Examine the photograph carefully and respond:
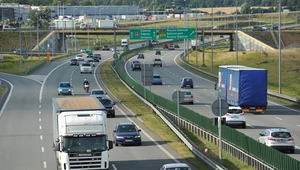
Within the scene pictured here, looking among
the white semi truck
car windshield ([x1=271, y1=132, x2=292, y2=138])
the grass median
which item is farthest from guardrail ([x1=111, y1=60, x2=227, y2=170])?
the white semi truck

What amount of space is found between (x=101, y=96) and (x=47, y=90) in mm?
21726

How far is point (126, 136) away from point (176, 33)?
86.2 meters

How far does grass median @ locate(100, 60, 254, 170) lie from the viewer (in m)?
38.6

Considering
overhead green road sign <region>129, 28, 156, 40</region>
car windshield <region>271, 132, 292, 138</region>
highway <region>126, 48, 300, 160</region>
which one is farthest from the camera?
overhead green road sign <region>129, 28, 156, 40</region>

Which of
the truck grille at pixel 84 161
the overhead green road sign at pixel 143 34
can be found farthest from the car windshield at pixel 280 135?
the overhead green road sign at pixel 143 34

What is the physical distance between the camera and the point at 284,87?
303 feet

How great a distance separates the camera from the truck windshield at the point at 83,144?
107ft

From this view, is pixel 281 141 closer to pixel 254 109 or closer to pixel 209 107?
pixel 254 109

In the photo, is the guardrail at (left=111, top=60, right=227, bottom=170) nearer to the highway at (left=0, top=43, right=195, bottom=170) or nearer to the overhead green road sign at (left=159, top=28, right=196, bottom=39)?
the highway at (left=0, top=43, right=195, bottom=170)

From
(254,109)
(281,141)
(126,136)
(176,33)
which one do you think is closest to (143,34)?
(176,33)

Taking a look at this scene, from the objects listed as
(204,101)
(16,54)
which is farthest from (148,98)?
(16,54)

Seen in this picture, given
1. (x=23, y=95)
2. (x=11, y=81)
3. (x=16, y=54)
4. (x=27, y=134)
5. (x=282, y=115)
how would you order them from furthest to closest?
(x=16, y=54) → (x=11, y=81) → (x=23, y=95) → (x=282, y=115) → (x=27, y=134)

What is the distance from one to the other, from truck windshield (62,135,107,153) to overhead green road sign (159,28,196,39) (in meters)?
96.5

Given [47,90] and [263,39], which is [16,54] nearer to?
[263,39]
